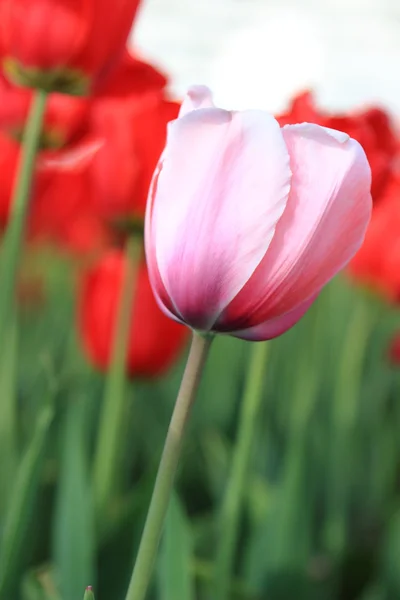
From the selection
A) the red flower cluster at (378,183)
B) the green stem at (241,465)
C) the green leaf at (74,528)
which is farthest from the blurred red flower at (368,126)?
the green leaf at (74,528)

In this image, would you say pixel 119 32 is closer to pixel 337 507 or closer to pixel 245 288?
pixel 245 288

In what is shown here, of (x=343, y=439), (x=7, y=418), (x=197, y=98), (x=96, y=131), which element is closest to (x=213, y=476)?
(x=343, y=439)

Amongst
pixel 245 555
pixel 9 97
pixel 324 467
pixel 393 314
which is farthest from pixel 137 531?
pixel 393 314

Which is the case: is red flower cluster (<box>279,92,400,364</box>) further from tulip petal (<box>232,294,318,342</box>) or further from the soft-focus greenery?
tulip petal (<box>232,294,318,342</box>)

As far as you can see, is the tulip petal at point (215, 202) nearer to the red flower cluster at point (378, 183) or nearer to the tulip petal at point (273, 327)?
the tulip petal at point (273, 327)

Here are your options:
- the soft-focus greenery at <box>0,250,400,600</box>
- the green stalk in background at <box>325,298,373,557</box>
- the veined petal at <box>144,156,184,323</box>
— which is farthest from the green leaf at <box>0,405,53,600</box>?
the green stalk in background at <box>325,298,373,557</box>

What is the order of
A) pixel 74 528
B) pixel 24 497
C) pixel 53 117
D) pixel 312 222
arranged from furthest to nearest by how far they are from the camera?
1. pixel 53 117
2. pixel 74 528
3. pixel 24 497
4. pixel 312 222

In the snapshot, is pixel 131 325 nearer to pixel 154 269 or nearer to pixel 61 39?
pixel 61 39
